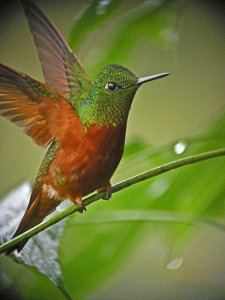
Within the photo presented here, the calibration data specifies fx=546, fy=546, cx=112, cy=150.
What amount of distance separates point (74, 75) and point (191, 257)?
283 mm

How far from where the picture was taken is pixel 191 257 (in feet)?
2.35

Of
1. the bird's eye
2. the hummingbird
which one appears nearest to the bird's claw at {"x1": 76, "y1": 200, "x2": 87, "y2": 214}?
the hummingbird

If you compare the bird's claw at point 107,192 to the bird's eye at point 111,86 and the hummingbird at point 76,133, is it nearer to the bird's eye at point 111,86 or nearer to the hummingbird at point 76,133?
the hummingbird at point 76,133

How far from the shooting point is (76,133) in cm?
60

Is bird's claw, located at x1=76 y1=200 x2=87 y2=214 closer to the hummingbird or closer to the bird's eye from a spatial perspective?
the hummingbird

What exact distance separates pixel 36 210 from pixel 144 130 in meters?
0.17

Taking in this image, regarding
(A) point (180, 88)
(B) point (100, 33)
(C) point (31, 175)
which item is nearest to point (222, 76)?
(A) point (180, 88)

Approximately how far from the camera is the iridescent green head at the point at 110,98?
582mm

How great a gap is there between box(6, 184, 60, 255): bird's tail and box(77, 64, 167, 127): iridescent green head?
0.31 ft

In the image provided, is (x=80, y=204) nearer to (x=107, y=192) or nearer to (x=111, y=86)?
(x=107, y=192)

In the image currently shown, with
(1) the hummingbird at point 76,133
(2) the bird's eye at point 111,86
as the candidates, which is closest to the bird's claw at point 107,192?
(1) the hummingbird at point 76,133

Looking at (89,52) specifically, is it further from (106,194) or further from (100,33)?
(106,194)

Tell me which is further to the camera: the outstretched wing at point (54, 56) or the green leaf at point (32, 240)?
the outstretched wing at point (54, 56)

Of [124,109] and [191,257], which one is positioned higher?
[124,109]
